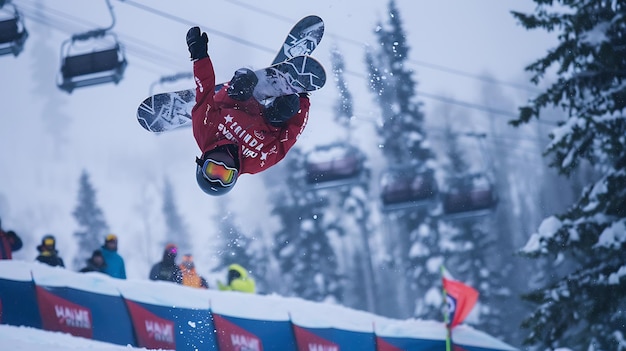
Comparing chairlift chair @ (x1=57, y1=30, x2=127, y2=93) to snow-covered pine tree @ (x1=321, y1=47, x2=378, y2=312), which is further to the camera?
snow-covered pine tree @ (x1=321, y1=47, x2=378, y2=312)

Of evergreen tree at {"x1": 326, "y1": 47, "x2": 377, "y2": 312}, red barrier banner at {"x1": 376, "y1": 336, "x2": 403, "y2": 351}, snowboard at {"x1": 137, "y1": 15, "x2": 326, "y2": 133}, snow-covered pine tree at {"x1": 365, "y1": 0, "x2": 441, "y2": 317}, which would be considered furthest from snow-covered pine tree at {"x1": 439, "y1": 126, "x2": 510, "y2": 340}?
snowboard at {"x1": 137, "y1": 15, "x2": 326, "y2": 133}

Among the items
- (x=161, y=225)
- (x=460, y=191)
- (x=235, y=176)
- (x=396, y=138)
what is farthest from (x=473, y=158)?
(x=235, y=176)

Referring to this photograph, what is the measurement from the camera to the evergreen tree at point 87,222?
39.5 meters

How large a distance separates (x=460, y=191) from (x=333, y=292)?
32.0ft

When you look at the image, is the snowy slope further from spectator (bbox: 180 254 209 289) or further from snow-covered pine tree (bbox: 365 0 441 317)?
snow-covered pine tree (bbox: 365 0 441 317)

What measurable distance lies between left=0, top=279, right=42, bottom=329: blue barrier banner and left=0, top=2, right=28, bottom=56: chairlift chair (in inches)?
231

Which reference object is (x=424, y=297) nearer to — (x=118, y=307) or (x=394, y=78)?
(x=394, y=78)

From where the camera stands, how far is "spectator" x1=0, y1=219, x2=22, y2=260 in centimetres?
959

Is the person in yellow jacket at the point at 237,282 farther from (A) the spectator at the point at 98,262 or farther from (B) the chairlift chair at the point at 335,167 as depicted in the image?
(B) the chairlift chair at the point at 335,167

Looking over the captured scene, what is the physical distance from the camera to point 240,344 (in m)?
9.16

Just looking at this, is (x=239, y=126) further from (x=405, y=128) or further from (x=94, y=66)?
(x=405, y=128)

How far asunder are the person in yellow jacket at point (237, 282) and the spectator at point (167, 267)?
71 cm

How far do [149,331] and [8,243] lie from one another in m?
2.20

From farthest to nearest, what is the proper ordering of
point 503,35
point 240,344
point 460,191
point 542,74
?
point 503,35
point 460,191
point 542,74
point 240,344
